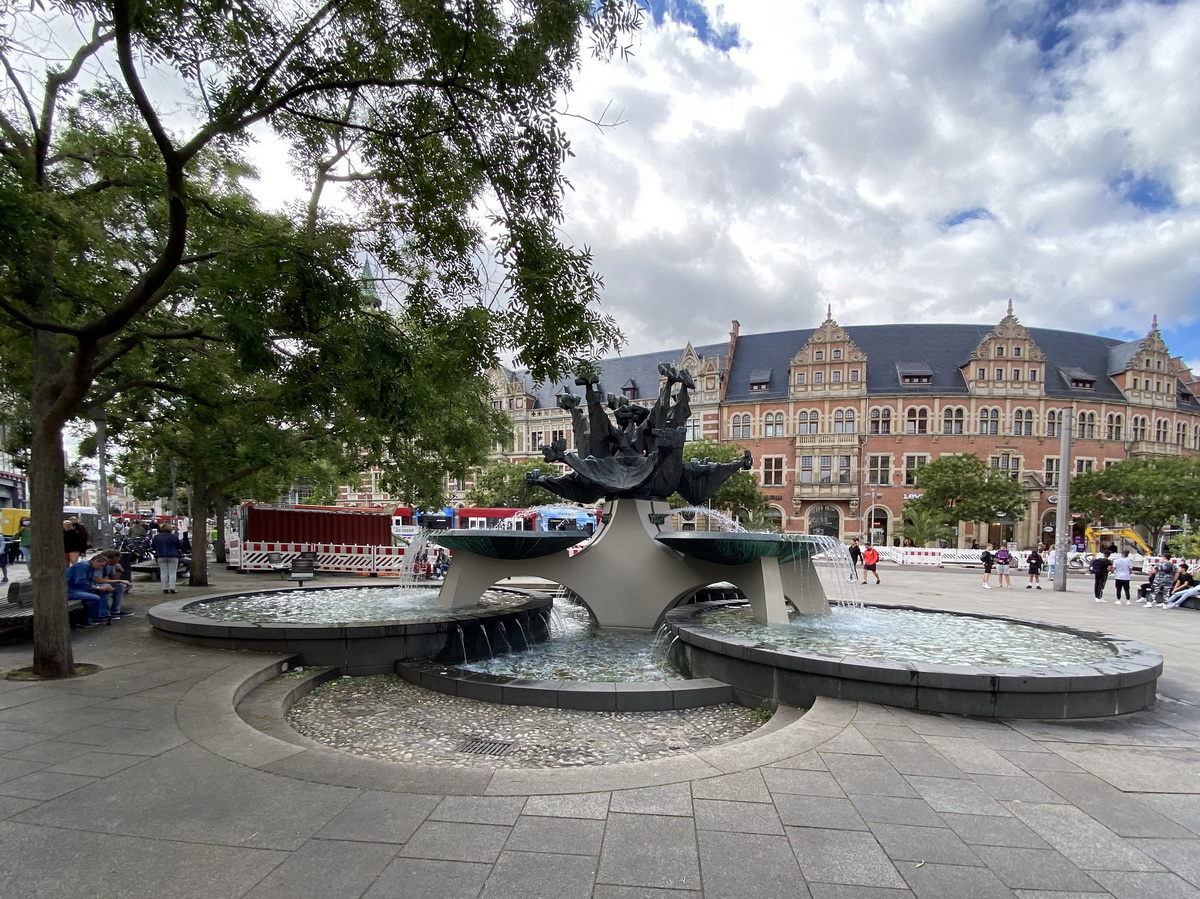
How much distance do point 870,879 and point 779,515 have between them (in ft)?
166

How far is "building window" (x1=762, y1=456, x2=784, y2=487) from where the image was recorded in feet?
173

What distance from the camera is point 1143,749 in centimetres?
511

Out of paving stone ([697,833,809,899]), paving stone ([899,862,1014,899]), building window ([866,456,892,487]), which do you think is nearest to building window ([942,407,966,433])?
building window ([866,456,892,487])

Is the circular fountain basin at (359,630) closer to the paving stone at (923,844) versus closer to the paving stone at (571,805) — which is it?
the paving stone at (571,805)

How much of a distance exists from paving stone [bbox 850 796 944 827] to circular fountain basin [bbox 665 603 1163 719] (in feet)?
6.89

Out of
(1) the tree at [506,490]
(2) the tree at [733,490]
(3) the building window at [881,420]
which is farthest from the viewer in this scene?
(1) the tree at [506,490]

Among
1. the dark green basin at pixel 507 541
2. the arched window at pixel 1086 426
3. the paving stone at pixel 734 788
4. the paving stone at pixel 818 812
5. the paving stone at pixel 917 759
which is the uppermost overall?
the arched window at pixel 1086 426

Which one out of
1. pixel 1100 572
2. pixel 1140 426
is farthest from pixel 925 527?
pixel 1140 426

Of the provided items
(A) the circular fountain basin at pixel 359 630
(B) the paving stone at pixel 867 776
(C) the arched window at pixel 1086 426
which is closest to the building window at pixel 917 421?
(C) the arched window at pixel 1086 426

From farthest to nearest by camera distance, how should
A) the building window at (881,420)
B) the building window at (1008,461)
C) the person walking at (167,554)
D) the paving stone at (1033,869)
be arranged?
1. the building window at (881,420)
2. the building window at (1008,461)
3. the person walking at (167,554)
4. the paving stone at (1033,869)

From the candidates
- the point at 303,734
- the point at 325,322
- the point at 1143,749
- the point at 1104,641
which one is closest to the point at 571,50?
the point at 325,322

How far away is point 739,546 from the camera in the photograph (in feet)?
30.5

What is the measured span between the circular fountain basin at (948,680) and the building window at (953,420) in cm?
4711

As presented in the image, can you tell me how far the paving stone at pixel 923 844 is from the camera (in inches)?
130
